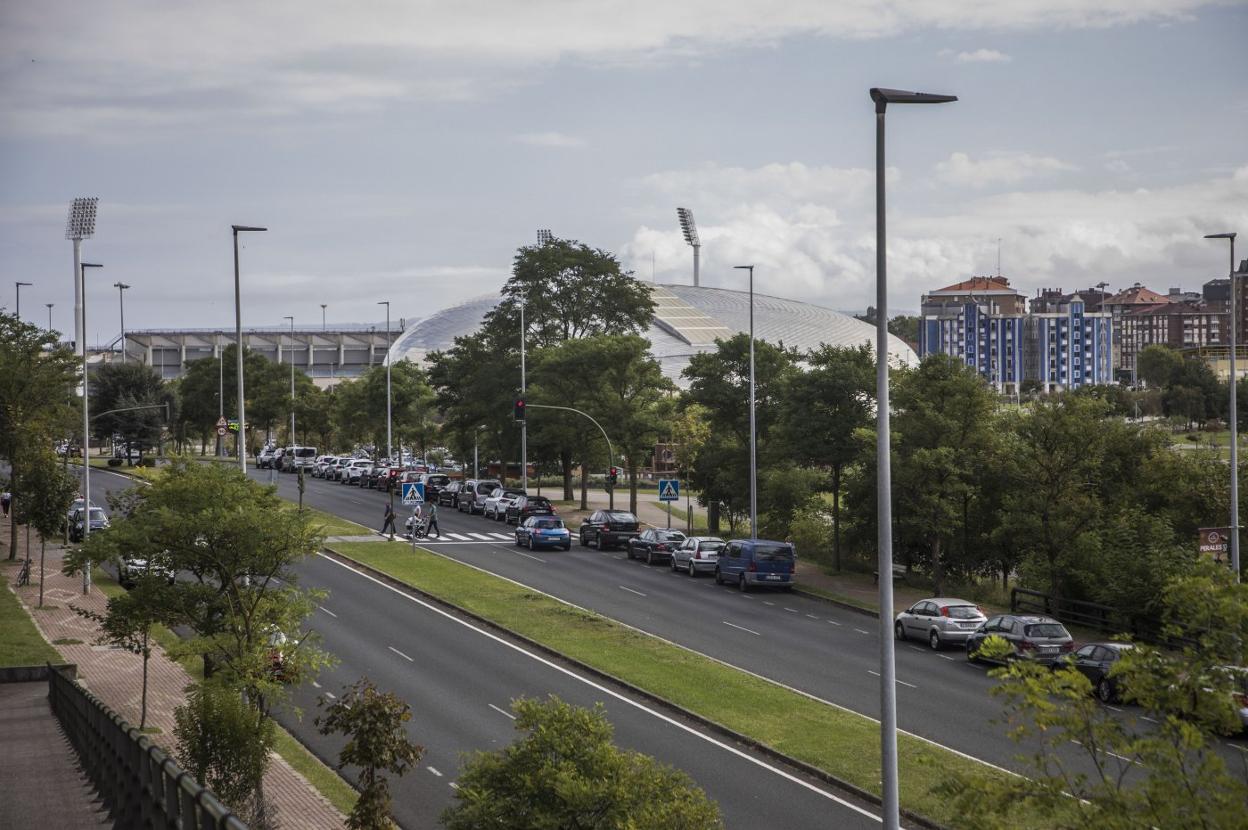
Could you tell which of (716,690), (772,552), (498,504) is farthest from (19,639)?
(498,504)

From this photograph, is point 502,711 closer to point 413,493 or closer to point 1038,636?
point 1038,636

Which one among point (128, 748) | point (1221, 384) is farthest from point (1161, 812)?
point (1221, 384)

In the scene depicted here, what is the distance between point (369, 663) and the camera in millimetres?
33562

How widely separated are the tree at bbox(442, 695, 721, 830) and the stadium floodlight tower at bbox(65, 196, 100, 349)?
37.8m

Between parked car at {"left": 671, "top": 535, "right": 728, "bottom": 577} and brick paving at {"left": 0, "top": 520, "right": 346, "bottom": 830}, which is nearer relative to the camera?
brick paving at {"left": 0, "top": 520, "right": 346, "bottom": 830}

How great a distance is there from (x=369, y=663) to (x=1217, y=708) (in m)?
25.8

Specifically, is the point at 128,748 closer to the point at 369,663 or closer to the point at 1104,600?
the point at 369,663

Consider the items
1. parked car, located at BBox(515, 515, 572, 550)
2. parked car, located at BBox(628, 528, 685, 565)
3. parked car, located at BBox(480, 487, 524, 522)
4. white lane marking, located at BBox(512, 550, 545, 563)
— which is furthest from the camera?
parked car, located at BBox(480, 487, 524, 522)

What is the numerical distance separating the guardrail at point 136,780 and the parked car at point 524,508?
45364mm

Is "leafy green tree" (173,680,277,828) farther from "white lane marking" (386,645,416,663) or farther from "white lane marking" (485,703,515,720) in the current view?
"white lane marking" (386,645,416,663)

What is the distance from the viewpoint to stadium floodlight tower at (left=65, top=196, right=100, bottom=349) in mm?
49688

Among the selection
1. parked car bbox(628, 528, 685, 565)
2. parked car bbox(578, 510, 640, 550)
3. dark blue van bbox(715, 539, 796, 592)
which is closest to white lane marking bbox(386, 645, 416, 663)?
dark blue van bbox(715, 539, 796, 592)

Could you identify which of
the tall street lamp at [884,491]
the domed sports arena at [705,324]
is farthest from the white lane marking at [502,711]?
the domed sports arena at [705,324]

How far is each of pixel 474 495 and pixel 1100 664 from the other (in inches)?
1911
